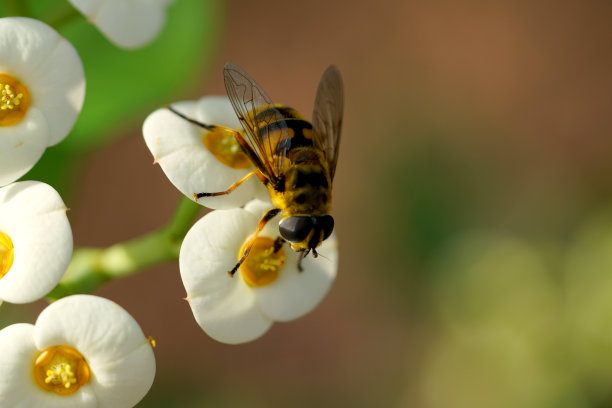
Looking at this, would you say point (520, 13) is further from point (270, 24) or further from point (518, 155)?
point (270, 24)

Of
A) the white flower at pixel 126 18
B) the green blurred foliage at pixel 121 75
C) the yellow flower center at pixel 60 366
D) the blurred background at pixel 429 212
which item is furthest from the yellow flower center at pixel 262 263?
the blurred background at pixel 429 212

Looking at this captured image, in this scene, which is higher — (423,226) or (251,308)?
(251,308)

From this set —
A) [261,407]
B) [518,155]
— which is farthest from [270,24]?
[261,407]

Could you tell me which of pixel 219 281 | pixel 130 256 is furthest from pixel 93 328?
pixel 130 256

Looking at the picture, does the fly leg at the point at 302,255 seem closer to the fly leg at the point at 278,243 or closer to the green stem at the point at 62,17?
the fly leg at the point at 278,243

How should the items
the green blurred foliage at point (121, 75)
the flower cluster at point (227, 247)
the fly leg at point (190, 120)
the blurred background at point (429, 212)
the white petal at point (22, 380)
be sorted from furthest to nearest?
the blurred background at point (429, 212)
the green blurred foliage at point (121, 75)
the fly leg at point (190, 120)
the flower cluster at point (227, 247)
the white petal at point (22, 380)

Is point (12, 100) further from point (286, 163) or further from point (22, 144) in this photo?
point (286, 163)
